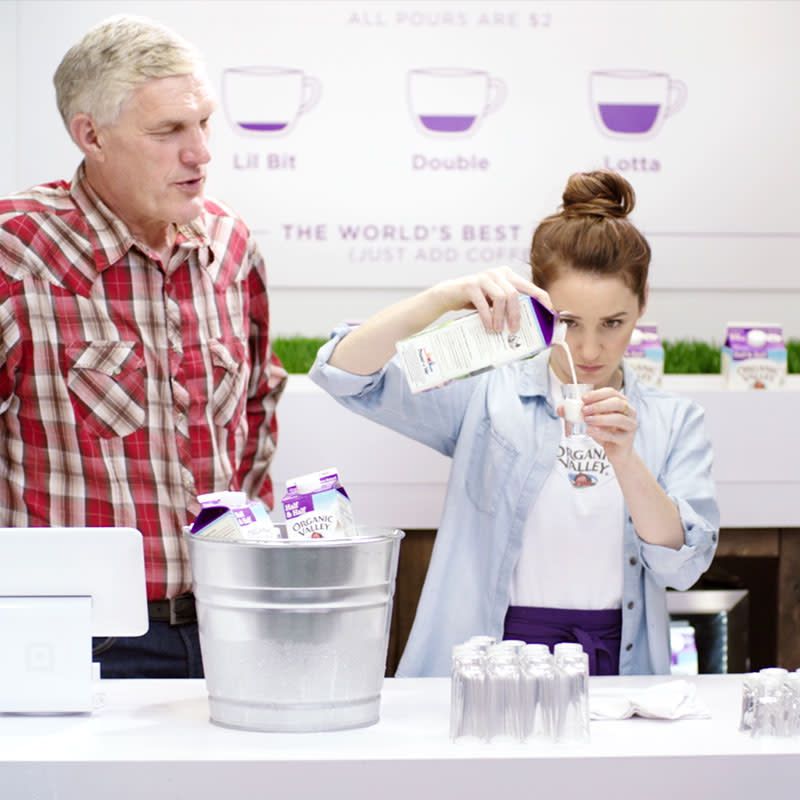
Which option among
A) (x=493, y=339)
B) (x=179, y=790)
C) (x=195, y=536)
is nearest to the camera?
(x=179, y=790)

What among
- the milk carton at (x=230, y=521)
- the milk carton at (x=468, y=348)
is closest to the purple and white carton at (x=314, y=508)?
the milk carton at (x=230, y=521)

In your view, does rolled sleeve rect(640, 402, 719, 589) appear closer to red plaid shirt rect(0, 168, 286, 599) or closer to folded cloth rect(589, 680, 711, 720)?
folded cloth rect(589, 680, 711, 720)

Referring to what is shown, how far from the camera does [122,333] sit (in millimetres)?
2346

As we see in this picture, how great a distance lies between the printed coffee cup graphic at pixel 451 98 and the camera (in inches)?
129

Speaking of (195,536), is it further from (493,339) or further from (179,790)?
(493,339)

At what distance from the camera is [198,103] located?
232 cm

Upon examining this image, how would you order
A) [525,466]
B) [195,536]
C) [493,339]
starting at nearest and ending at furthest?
[195,536] < [493,339] < [525,466]

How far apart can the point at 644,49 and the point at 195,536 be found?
214 cm

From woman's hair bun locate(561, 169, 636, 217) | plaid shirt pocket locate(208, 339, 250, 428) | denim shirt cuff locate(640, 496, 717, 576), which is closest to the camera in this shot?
denim shirt cuff locate(640, 496, 717, 576)

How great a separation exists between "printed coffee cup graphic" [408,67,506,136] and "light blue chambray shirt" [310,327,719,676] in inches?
43.0

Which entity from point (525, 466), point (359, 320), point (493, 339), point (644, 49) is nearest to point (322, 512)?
point (493, 339)

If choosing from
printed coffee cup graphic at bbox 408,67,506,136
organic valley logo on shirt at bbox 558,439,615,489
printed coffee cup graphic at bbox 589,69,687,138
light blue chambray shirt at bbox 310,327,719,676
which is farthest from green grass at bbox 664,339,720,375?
organic valley logo on shirt at bbox 558,439,615,489

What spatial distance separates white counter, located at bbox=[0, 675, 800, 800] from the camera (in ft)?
4.74

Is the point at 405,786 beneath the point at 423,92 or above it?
beneath
